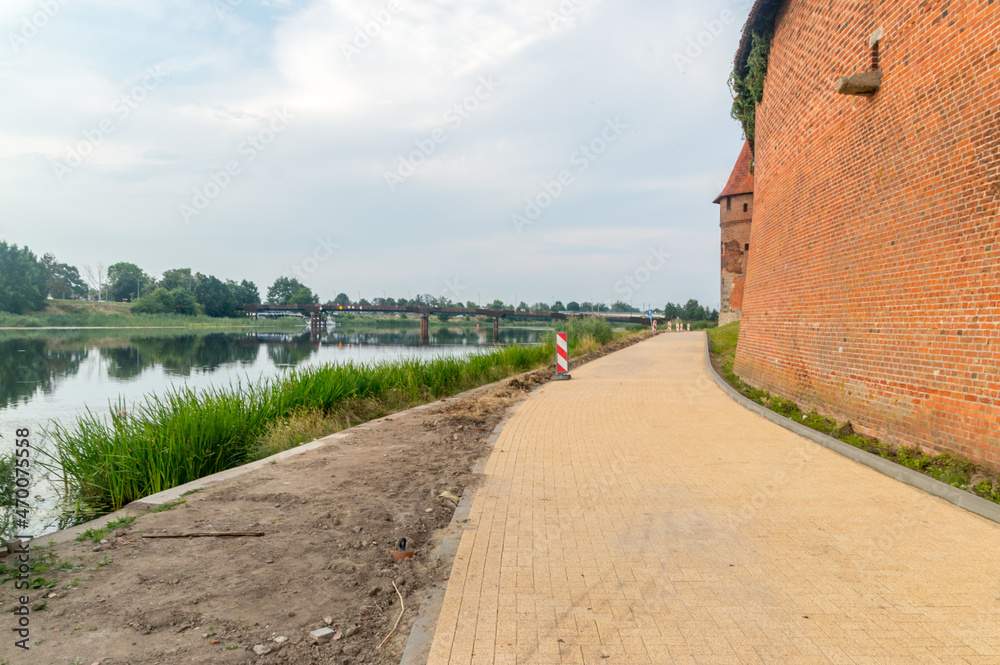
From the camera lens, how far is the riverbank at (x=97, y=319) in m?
56.3

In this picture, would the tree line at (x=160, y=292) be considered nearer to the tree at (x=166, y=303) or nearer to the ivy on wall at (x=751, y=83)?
the tree at (x=166, y=303)

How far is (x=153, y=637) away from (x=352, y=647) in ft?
3.07

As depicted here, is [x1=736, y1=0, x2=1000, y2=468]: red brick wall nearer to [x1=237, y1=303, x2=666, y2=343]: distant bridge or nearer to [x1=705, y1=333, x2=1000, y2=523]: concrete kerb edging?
[x1=705, y1=333, x2=1000, y2=523]: concrete kerb edging

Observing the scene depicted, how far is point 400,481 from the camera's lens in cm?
562

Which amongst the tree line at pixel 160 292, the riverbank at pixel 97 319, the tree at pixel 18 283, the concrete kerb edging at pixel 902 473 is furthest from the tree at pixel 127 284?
the concrete kerb edging at pixel 902 473

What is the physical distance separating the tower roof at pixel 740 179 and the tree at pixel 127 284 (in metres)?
89.6

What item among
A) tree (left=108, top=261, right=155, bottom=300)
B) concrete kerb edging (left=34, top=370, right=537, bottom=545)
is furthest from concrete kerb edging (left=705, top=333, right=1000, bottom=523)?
tree (left=108, top=261, right=155, bottom=300)

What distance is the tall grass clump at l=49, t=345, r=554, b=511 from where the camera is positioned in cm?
601

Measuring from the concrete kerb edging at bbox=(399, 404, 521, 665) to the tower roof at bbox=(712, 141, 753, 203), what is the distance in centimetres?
3944

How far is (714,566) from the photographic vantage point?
3.68 metres

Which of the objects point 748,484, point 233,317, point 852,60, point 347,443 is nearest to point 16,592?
point 347,443

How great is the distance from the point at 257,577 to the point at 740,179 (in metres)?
42.4

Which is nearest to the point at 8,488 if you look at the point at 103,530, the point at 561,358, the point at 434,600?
the point at 103,530

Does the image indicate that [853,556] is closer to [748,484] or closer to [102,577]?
[748,484]
